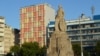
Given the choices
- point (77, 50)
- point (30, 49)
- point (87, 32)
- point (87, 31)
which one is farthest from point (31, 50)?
point (87, 31)

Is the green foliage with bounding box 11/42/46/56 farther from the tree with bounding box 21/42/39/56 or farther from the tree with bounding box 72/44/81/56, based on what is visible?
the tree with bounding box 72/44/81/56

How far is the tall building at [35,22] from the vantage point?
4471 inches

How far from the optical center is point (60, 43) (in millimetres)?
40938

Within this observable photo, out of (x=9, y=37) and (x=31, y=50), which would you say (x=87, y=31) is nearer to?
(x=31, y=50)

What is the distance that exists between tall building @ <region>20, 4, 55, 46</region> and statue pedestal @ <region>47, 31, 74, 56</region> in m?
69.3

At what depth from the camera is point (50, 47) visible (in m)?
41.5

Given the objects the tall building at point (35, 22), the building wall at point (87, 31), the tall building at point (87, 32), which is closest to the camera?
the tall building at point (87, 32)

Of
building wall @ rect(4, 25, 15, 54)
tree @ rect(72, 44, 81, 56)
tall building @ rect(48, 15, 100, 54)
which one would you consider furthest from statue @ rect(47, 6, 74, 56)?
building wall @ rect(4, 25, 15, 54)

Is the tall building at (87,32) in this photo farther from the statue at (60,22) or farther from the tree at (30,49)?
the statue at (60,22)

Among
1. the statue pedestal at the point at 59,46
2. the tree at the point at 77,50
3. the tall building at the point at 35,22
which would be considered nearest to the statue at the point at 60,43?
the statue pedestal at the point at 59,46

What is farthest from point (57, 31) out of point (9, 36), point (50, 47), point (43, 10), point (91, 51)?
point (9, 36)

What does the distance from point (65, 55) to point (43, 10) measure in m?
75.0

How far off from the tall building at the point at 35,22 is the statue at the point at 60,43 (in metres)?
68.8

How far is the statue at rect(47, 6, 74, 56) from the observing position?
4069 centimetres
